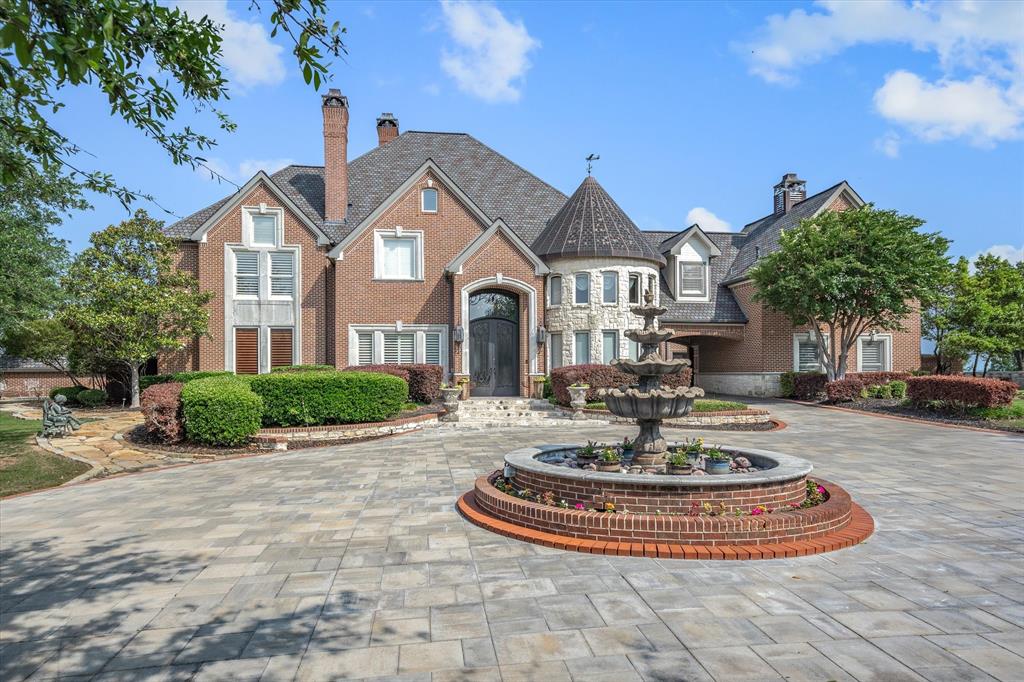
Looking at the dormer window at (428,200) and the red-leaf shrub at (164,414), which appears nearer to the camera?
the red-leaf shrub at (164,414)

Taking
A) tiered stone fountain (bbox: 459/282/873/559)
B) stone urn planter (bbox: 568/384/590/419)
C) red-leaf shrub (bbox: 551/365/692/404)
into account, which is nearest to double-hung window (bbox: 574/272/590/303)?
red-leaf shrub (bbox: 551/365/692/404)

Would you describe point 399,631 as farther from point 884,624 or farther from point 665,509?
point 884,624

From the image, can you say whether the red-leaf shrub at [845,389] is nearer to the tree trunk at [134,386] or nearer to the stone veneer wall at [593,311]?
the stone veneer wall at [593,311]

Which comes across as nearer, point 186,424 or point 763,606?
point 763,606

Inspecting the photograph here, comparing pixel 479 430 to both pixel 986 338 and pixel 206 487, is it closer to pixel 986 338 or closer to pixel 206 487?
pixel 206 487

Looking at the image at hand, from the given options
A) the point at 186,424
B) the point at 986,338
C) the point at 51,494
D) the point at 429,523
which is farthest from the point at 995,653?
the point at 986,338

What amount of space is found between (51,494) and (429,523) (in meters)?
7.49

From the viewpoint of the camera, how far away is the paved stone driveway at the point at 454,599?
3.92 meters

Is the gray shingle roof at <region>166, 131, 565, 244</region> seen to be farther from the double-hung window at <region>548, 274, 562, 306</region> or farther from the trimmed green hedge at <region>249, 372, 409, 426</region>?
the trimmed green hedge at <region>249, 372, 409, 426</region>

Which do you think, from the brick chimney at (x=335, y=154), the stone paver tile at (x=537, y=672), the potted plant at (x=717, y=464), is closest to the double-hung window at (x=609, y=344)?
the brick chimney at (x=335, y=154)

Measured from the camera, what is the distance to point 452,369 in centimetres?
2323

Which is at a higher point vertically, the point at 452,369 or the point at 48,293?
the point at 48,293

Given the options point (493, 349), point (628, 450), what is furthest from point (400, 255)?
point (628, 450)

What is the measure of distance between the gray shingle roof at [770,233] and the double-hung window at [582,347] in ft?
32.5
